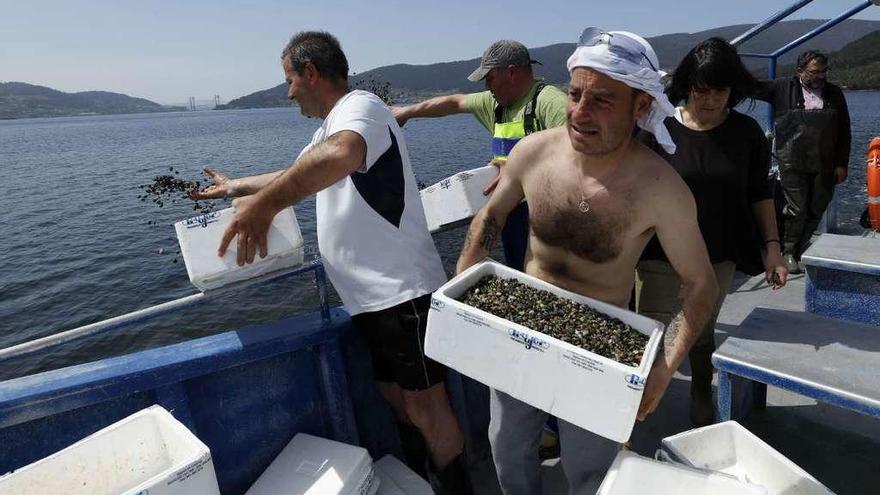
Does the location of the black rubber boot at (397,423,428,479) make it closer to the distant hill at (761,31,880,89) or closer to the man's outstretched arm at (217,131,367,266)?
the man's outstretched arm at (217,131,367,266)

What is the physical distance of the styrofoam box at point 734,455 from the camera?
6.66ft

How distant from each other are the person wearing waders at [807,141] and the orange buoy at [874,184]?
1.32ft

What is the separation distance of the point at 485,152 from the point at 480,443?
36.5m

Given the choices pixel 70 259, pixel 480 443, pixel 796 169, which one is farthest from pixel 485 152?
pixel 480 443

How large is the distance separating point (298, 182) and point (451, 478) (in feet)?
5.40

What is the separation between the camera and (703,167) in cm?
285

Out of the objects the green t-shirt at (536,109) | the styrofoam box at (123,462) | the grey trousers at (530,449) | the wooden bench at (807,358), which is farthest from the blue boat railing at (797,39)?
the styrofoam box at (123,462)

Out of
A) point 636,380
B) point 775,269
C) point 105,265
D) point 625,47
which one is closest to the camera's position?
point 636,380

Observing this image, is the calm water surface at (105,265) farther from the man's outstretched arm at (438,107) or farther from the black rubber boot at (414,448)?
the black rubber boot at (414,448)

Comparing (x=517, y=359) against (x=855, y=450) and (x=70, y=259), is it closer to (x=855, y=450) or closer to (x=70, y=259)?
(x=855, y=450)

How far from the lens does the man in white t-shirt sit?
7.48 feet

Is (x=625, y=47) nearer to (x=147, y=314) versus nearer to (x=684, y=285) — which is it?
(x=684, y=285)

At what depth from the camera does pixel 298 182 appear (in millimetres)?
2227

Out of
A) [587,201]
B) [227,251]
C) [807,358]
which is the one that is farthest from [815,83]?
[227,251]
